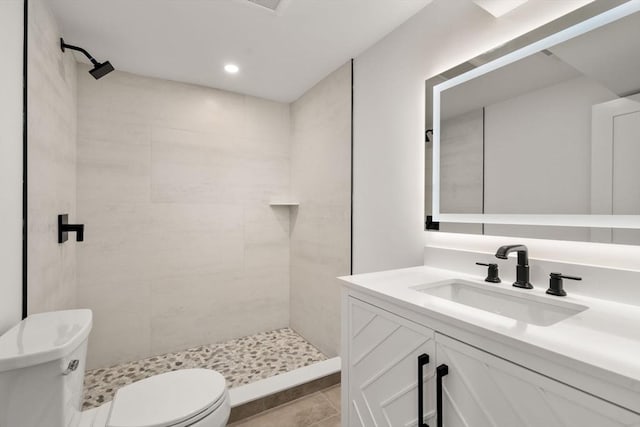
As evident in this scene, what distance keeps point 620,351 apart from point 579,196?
0.64m

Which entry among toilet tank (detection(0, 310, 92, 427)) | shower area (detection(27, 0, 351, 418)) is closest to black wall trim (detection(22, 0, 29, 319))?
toilet tank (detection(0, 310, 92, 427))

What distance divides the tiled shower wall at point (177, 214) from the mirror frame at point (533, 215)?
1740mm

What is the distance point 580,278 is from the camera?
1.03 metres

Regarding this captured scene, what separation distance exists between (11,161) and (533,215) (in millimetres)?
2035

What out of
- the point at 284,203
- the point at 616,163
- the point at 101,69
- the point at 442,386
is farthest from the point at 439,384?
the point at 101,69

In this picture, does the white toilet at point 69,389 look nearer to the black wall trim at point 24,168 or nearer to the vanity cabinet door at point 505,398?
the black wall trim at point 24,168

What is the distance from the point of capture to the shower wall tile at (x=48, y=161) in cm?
138

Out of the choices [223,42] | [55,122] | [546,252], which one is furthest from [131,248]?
[546,252]

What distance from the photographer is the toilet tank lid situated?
93cm

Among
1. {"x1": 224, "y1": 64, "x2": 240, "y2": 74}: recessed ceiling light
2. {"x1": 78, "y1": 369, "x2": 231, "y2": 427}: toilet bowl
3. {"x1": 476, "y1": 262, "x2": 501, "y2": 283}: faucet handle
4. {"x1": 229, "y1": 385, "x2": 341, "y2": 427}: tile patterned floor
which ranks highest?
{"x1": 224, "y1": 64, "x2": 240, "y2": 74}: recessed ceiling light

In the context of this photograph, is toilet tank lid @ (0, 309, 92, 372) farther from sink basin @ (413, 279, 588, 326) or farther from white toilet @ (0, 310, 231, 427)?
A: sink basin @ (413, 279, 588, 326)

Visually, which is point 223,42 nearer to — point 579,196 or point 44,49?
point 44,49

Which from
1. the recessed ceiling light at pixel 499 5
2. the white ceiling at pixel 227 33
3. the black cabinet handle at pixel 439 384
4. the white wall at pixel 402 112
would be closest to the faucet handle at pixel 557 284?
the white wall at pixel 402 112

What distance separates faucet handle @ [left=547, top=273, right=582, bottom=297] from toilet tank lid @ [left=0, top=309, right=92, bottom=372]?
1623 millimetres
